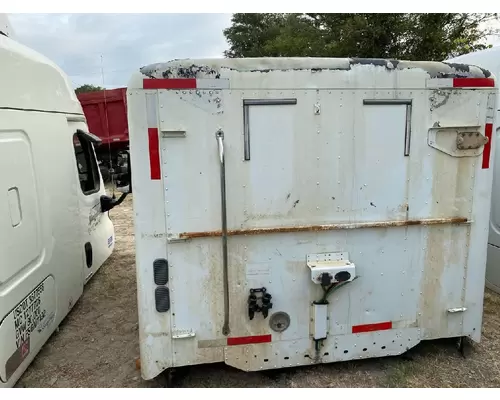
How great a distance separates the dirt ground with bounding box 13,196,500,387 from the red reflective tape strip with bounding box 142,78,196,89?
6.86ft

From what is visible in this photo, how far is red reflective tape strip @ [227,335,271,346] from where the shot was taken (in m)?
2.94

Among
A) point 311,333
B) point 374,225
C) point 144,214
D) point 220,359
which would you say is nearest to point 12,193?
point 144,214

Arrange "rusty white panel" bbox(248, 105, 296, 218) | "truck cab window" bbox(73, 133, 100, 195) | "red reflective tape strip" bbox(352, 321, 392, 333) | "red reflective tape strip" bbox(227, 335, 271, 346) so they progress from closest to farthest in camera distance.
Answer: "rusty white panel" bbox(248, 105, 296, 218)
"red reflective tape strip" bbox(227, 335, 271, 346)
"red reflective tape strip" bbox(352, 321, 392, 333)
"truck cab window" bbox(73, 133, 100, 195)

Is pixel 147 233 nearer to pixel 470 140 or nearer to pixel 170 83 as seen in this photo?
pixel 170 83

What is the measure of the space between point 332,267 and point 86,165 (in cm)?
338

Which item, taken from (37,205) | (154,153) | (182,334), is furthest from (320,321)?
(37,205)

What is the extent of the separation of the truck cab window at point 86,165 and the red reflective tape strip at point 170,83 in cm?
239

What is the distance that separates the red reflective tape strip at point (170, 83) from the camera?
8.45 ft

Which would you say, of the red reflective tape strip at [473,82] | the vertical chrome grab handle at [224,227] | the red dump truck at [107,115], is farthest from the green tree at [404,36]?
the vertical chrome grab handle at [224,227]

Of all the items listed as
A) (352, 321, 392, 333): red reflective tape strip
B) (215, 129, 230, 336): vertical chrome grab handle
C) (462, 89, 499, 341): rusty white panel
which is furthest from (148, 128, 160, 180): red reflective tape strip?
(462, 89, 499, 341): rusty white panel

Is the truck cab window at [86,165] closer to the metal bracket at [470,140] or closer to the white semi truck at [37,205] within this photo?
the white semi truck at [37,205]

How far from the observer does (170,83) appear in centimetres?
259

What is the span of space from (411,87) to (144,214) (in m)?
1.93

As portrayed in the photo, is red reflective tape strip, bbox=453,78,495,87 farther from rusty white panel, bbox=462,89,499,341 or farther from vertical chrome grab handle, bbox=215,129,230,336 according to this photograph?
vertical chrome grab handle, bbox=215,129,230,336
